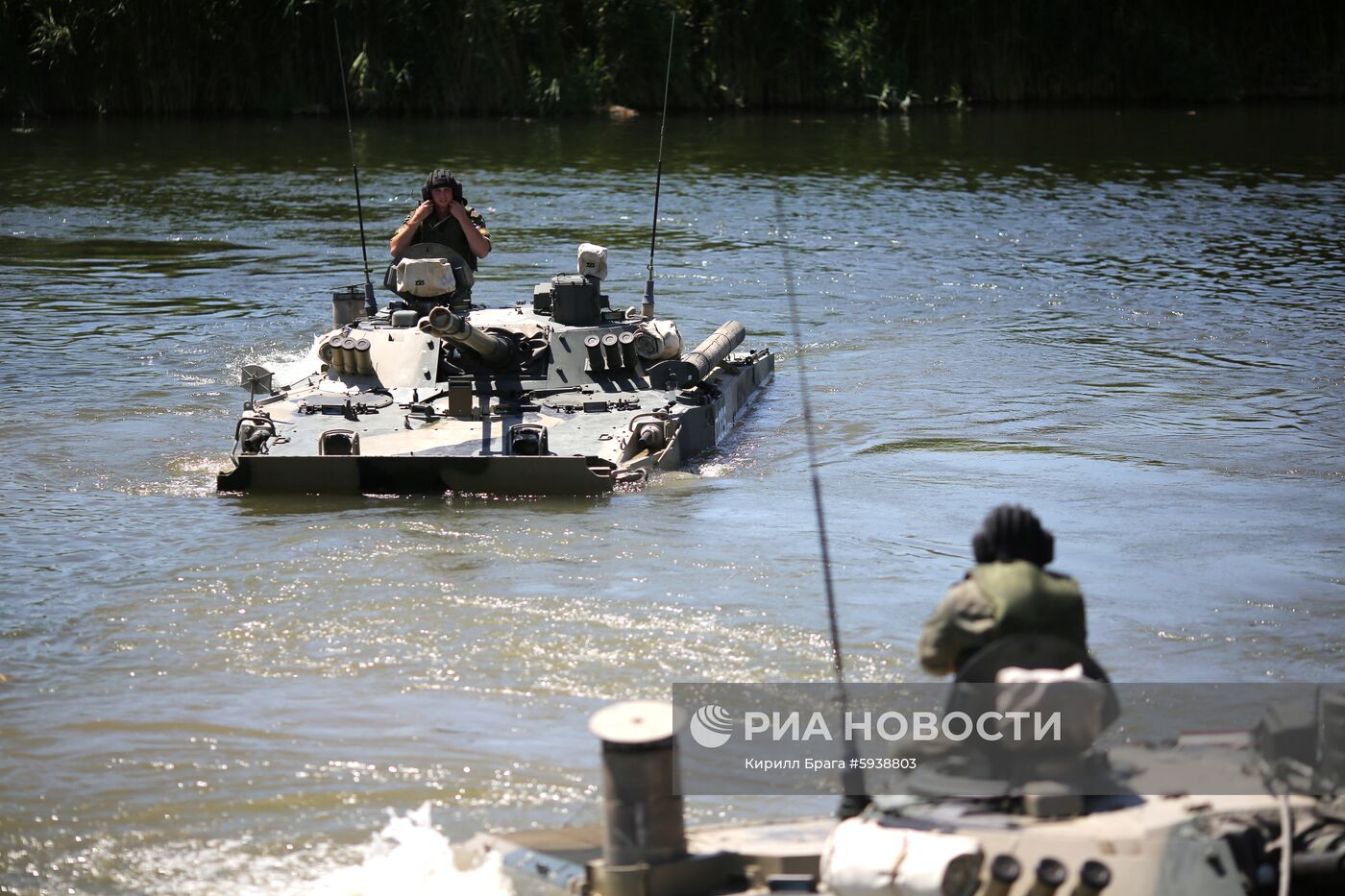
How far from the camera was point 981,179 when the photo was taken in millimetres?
29094

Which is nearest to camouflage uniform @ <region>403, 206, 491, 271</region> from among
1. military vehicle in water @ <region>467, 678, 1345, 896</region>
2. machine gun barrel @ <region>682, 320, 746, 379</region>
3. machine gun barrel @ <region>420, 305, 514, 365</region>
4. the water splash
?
machine gun barrel @ <region>420, 305, 514, 365</region>

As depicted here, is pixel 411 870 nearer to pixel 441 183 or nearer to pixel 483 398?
pixel 483 398

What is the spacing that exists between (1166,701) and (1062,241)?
53.4ft

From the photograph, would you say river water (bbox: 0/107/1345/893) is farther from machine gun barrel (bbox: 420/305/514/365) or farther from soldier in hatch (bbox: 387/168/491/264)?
soldier in hatch (bbox: 387/168/491/264)

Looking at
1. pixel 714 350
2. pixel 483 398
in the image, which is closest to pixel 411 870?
pixel 483 398

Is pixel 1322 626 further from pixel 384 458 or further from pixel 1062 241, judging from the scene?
pixel 1062 241

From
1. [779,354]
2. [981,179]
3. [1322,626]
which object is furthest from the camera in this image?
[981,179]

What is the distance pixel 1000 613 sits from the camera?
18.8 feet

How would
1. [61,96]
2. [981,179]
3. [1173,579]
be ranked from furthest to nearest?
[61,96] < [981,179] < [1173,579]

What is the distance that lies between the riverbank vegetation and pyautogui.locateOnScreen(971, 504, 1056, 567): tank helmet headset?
30.9 m

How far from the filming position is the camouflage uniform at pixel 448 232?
15156 millimetres

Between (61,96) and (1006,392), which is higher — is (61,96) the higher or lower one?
the higher one

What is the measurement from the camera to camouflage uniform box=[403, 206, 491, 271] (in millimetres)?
15156

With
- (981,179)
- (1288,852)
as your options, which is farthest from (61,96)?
(1288,852)
